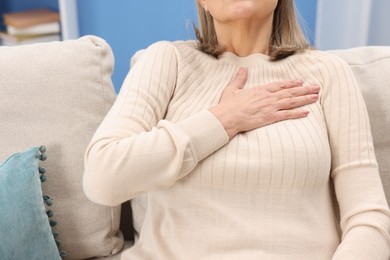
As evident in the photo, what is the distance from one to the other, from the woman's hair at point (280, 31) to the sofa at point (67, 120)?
21 centimetres

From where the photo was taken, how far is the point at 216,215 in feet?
3.67

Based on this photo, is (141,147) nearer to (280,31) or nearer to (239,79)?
(239,79)

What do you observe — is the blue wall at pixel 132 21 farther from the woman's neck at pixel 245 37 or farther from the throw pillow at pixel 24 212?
the throw pillow at pixel 24 212

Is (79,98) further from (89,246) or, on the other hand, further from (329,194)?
(329,194)

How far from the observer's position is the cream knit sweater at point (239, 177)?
107cm

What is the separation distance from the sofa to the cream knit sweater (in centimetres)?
20

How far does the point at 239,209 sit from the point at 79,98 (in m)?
0.50

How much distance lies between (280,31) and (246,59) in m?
0.15

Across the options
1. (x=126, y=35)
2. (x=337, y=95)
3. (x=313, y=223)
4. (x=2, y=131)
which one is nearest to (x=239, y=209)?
(x=313, y=223)

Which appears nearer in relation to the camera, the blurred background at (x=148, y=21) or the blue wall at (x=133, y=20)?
the blurred background at (x=148, y=21)

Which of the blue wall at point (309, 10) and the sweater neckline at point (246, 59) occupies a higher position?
the sweater neckline at point (246, 59)

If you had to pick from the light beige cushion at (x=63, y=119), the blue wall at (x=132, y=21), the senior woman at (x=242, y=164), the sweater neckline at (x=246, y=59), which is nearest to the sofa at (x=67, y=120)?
the light beige cushion at (x=63, y=119)

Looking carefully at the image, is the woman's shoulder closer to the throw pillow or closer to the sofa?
the sofa

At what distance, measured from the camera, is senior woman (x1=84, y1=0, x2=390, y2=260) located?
3.53 feet
